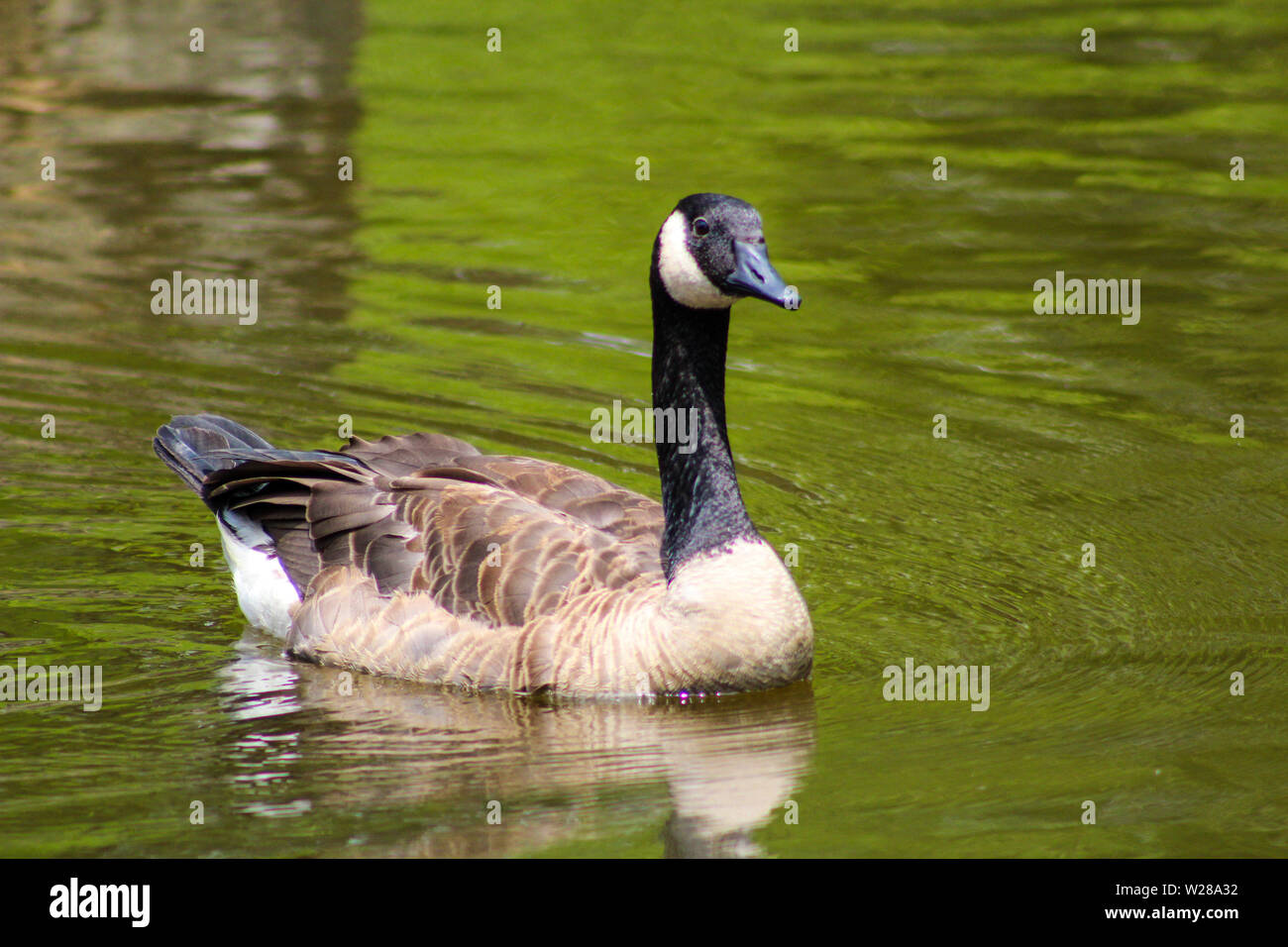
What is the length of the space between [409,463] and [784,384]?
15.0 ft

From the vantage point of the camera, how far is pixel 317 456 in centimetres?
1098

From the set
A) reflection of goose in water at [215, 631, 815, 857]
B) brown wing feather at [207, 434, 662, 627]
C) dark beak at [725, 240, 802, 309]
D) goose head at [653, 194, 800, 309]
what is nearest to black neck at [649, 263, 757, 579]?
goose head at [653, 194, 800, 309]

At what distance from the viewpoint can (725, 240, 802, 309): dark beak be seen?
29.9 ft

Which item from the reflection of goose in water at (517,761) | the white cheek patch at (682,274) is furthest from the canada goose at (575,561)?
the reflection of goose in water at (517,761)

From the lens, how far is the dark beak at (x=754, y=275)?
911 cm

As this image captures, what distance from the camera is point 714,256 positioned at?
30.8ft

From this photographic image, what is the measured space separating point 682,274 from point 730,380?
506 centimetres

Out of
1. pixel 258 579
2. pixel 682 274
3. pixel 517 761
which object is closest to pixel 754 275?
pixel 682 274

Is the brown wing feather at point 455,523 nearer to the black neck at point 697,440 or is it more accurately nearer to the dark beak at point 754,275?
the black neck at point 697,440

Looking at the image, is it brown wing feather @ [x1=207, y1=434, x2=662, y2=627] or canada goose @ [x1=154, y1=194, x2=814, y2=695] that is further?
brown wing feather @ [x1=207, y1=434, x2=662, y2=627]

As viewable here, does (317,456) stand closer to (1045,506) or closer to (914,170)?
(1045,506)

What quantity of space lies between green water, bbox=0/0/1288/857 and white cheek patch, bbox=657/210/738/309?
7.12 feet

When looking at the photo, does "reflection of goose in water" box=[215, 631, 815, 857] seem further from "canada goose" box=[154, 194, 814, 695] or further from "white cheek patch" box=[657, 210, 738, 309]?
"white cheek patch" box=[657, 210, 738, 309]

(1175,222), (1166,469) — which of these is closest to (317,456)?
(1166,469)
